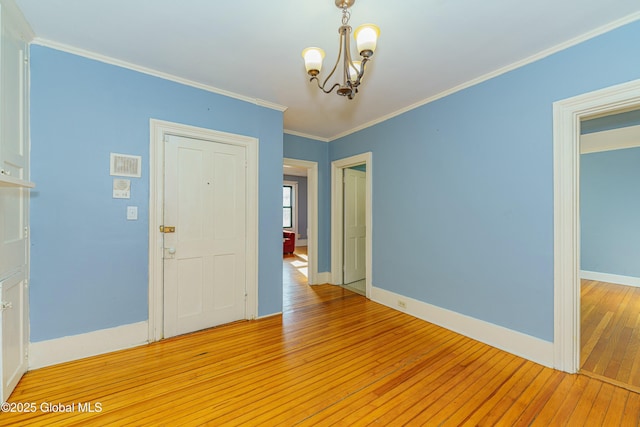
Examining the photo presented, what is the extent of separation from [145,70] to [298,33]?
61.1 inches

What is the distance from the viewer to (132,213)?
8.01 feet

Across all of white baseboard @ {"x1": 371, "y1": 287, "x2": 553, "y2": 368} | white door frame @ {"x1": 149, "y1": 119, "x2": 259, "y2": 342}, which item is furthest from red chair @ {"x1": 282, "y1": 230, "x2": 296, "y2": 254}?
white door frame @ {"x1": 149, "y1": 119, "x2": 259, "y2": 342}

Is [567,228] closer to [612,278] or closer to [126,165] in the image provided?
[126,165]

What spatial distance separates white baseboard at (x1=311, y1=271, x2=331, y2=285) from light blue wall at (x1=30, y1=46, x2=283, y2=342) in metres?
2.60

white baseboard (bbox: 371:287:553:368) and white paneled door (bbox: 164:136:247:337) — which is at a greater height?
white paneled door (bbox: 164:136:247:337)

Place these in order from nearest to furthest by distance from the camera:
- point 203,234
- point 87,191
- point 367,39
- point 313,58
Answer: point 367,39 → point 313,58 → point 87,191 → point 203,234

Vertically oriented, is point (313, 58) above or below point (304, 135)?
below

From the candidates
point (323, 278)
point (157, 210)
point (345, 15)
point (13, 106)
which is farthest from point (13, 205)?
point (323, 278)

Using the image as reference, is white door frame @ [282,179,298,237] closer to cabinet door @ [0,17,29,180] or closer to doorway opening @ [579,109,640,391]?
doorway opening @ [579,109,640,391]

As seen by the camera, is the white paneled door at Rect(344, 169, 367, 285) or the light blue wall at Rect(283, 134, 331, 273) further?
the white paneled door at Rect(344, 169, 367, 285)

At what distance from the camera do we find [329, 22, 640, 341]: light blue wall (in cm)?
215

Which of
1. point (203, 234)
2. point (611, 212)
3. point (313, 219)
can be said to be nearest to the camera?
point (203, 234)

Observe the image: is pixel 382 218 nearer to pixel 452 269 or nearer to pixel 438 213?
pixel 438 213

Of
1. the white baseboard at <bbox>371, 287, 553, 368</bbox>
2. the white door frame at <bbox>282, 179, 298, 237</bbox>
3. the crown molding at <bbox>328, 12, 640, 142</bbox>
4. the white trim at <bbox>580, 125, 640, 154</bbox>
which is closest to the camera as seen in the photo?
the crown molding at <bbox>328, 12, 640, 142</bbox>
